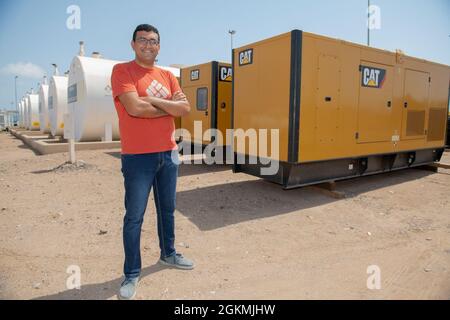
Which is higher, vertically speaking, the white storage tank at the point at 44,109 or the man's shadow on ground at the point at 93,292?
the white storage tank at the point at 44,109

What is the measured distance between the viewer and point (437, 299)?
9.17ft

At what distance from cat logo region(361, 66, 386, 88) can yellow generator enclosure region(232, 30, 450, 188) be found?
19 millimetres

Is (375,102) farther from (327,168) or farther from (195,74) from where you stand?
(195,74)

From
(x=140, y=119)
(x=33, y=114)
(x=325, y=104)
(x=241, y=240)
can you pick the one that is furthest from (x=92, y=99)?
(x=33, y=114)

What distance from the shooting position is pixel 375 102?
6641 mm

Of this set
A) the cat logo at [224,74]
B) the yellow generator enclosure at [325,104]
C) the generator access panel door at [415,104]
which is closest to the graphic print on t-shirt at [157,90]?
the yellow generator enclosure at [325,104]

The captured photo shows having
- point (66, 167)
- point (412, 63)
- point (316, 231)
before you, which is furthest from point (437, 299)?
point (66, 167)

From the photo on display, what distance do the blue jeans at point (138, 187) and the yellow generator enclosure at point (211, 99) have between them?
572cm

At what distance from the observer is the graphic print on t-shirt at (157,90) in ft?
9.40

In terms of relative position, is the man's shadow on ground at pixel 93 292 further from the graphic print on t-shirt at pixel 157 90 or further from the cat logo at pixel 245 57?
the cat logo at pixel 245 57

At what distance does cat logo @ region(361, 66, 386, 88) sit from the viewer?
6307mm

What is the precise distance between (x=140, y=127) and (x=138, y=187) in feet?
1.71

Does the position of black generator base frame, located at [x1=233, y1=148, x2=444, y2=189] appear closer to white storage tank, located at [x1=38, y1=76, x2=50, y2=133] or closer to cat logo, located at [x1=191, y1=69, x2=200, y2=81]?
cat logo, located at [x1=191, y1=69, x2=200, y2=81]
